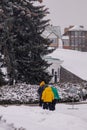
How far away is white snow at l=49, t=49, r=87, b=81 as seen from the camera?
53875 millimetres

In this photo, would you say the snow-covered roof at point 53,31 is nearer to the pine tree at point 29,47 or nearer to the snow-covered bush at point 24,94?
the pine tree at point 29,47

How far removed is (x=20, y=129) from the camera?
33.5ft

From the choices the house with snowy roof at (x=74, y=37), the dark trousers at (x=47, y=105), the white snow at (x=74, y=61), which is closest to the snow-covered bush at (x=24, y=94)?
the dark trousers at (x=47, y=105)

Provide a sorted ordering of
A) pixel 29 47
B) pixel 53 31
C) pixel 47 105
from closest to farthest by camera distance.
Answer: pixel 47 105 < pixel 29 47 < pixel 53 31

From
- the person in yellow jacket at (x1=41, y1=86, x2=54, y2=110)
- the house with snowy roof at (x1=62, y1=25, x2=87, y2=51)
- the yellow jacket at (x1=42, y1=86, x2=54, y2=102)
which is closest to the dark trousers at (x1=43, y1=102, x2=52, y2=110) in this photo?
the person in yellow jacket at (x1=41, y1=86, x2=54, y2=110)

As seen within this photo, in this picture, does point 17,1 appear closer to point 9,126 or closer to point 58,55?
point 9,126

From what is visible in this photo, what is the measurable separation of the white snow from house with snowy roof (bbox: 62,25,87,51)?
188 ft

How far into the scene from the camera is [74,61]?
60312mm

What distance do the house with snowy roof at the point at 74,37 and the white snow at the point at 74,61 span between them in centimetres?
5742

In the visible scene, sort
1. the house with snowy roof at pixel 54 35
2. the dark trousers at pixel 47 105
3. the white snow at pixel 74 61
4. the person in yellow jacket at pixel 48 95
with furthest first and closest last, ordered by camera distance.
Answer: the house with snowy roof at pixel 54 35, the white snow at pixel 74 61, the dark trousers at pixel 47 105, the person in yellow jacket at pixel 48 95

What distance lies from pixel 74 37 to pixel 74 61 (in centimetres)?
6877

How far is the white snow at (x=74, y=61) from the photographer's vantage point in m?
53.9

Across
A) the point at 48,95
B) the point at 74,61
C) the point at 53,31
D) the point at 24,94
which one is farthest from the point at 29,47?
the point at 53,31

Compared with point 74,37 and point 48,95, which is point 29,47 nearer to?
point 48,95
